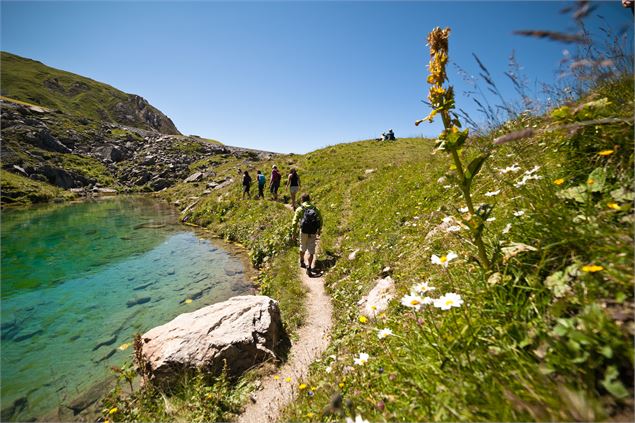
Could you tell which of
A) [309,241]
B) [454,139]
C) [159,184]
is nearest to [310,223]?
[309,241]

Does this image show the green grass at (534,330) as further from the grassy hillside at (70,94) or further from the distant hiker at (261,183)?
the grassy hillside at (70,94)

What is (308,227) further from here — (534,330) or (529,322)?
(534,330)

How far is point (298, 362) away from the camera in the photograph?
7352 mm

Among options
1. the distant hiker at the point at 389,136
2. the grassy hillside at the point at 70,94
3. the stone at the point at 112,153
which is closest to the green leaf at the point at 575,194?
the distant hiker at the point at 389,136

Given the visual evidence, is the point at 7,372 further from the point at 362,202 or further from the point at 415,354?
the point at 362,202

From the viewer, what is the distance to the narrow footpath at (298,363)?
5758mm

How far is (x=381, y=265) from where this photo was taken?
30.9 ft

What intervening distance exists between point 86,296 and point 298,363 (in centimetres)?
1082

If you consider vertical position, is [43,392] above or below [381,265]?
below

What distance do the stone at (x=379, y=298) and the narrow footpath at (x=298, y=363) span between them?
Result: 4.33ft

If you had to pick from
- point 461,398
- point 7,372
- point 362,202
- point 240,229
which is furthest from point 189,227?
point 461,398

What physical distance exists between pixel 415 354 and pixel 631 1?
24.7ft

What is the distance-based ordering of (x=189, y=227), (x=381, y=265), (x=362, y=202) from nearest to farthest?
(x=381, y=265) → (x=362, y=202) → (x=189, y=227)

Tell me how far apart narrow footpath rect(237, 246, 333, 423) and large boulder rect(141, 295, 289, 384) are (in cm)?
51
